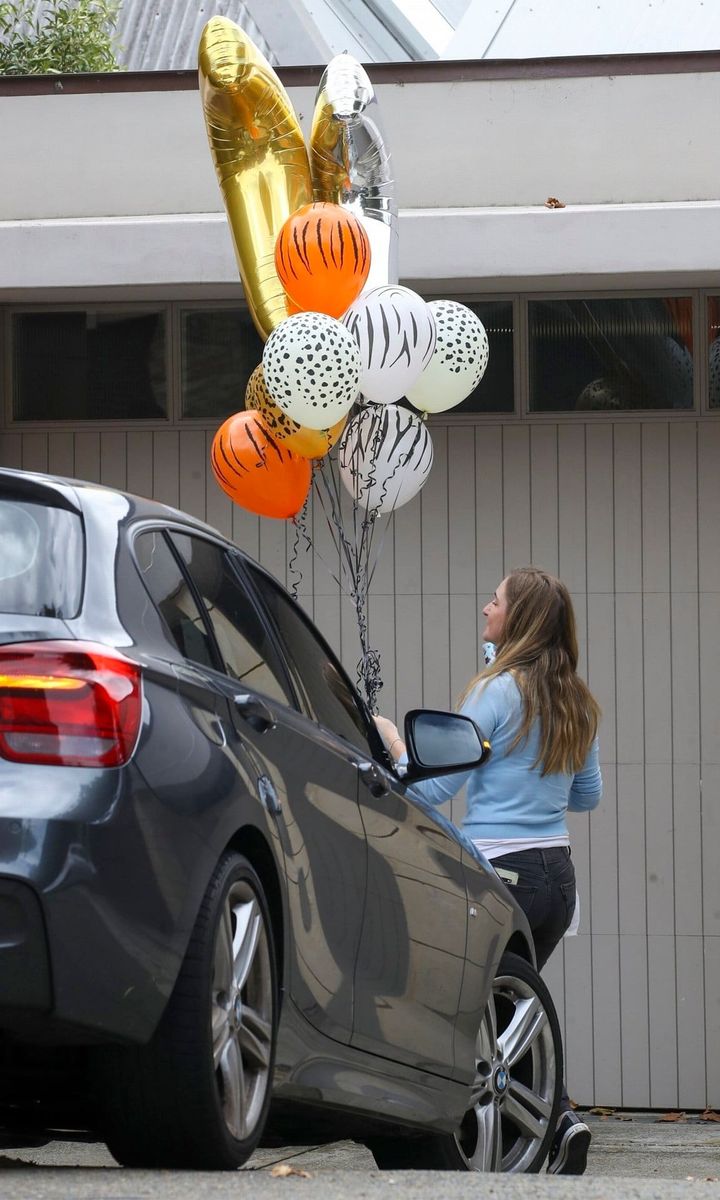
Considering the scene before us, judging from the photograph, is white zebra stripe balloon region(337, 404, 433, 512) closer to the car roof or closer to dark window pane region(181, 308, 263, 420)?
dark window pane region(181, 308, 263, 420)

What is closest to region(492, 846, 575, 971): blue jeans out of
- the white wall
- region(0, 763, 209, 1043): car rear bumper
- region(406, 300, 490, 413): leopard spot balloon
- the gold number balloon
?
region(406, 300, 490, 413): leopard spot balloon

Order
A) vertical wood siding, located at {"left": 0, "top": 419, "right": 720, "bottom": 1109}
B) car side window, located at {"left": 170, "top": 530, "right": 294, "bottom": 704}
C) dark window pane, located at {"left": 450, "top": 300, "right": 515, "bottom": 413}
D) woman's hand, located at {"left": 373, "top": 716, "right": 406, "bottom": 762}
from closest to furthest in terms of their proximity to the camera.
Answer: car side window, located at {"left": 170, "top": 530, "right": 294, "bottom": 704} < woman's hand, located at {"left": 373, "top": 716, "right": 406, "bottom": 762} < vertical wood siding, located at {"left": 0, "top": 419, "right": 720, "bottom": 1109} < dark window pane, located at {"left": 450, "top": 300, "right": 515, "bottom": 413}

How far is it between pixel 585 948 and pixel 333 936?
183 inches

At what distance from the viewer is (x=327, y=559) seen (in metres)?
8.41

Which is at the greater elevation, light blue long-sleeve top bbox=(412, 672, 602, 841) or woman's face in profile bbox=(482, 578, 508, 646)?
woman's face in profile bbox=(482, 578, 508, 646)

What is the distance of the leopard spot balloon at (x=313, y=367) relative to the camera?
5.57 m

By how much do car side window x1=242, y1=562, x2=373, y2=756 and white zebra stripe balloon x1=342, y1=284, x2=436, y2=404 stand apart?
1.56 meters

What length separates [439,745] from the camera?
4.43 m

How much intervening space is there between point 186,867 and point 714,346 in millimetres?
5859

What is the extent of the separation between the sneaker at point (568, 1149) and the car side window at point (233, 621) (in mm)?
2106

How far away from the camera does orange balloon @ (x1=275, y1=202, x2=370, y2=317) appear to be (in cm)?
566

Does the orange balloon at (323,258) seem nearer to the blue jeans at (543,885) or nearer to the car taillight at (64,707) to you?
the blue jeans at (543,885)

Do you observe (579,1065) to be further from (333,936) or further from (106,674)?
(106,674)

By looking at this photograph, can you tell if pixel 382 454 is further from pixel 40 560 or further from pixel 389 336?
pixel 40 560
